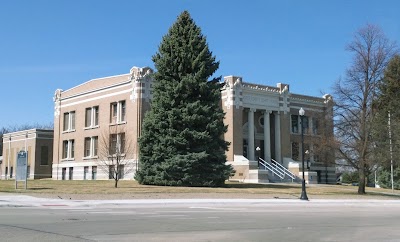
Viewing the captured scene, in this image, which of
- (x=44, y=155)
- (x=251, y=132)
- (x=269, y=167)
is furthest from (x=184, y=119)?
(x=44, y=155)

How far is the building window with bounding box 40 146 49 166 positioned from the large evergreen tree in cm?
3543

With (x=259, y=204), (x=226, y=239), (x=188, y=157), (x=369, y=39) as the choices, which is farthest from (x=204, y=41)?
(x=226, y=239)

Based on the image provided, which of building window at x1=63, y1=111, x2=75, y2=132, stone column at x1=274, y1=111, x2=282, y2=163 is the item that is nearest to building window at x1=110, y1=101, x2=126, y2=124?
building window at x1=63, y1=111, x2=75, y2=132

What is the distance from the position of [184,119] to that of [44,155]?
39251 mm

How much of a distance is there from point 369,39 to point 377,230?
26.5 meters

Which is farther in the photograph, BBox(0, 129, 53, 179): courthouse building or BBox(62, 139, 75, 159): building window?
BBox(0, 129, 53, 179): courthouse building

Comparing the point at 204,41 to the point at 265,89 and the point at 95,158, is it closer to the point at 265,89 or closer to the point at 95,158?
the point at 265,89

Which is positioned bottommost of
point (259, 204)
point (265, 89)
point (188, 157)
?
point (259, 204)

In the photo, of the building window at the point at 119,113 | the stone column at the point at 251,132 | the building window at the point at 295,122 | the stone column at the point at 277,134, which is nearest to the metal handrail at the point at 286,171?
the stone column at the point at 277,134

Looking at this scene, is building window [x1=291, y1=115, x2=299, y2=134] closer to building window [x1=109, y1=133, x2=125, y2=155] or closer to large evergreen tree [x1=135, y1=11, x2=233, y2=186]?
building window [x1=109, y1=133, x2=125, y2=155]

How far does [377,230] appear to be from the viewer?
546 inches

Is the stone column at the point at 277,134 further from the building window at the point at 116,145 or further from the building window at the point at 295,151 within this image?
the building window at the point at 116,145

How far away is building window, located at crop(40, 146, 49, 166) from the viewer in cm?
6814

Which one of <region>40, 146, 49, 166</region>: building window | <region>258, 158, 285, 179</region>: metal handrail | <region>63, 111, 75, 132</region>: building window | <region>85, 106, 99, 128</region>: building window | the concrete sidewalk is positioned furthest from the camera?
<region>40, 146, 49, 166</region>: building window
